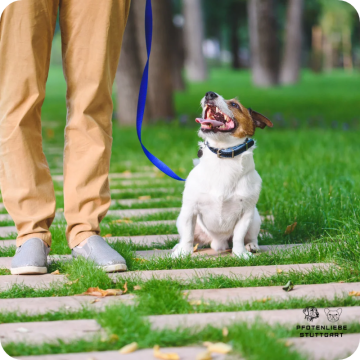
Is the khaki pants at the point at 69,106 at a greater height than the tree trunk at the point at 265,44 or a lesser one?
lesser

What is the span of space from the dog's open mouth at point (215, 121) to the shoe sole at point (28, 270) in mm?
1207

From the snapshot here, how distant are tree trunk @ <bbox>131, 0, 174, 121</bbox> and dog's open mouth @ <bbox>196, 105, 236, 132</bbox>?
7.54 metres

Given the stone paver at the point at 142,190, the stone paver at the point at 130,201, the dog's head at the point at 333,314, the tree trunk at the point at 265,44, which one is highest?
the tree trunk at the point at 265,44

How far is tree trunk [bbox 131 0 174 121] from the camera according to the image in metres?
11.1

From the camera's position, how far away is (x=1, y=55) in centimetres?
309

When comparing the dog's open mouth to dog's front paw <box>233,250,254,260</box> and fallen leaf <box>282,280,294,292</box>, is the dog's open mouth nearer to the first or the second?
dog's front paw <box>233,250,254,260</box>

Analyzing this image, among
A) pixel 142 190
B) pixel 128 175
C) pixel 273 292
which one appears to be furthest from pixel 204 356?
pixel 128 175

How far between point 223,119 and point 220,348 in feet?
5.39

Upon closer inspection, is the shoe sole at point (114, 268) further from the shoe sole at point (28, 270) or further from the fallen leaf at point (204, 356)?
the fallen leaf at point (204, 356)

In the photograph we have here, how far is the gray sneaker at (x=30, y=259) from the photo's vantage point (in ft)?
10.1

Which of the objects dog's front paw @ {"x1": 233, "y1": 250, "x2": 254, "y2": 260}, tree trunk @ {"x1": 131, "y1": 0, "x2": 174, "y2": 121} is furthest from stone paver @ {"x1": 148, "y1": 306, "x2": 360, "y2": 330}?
tree trunk @ {"x1": 131, "y1": 0, "x2": 174, "y2": 121}

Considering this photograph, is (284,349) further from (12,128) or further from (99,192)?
(12,128)

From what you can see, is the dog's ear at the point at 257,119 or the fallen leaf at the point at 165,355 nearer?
the fallen leaf at the point at 165,355

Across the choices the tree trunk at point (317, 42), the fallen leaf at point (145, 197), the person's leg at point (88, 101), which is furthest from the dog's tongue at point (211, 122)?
the tree trunk at point (317, 42)
